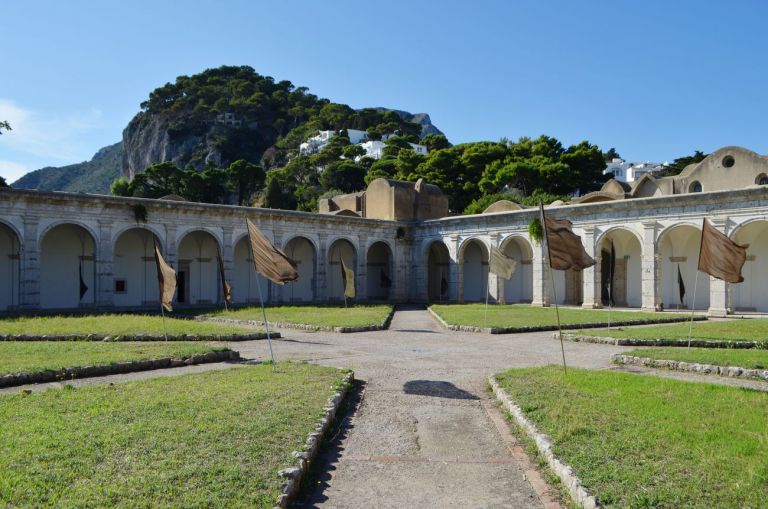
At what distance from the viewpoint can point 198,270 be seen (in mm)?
33688

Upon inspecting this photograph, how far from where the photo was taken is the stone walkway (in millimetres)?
5414

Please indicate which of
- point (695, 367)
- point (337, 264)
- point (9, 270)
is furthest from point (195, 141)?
point (695, 367)

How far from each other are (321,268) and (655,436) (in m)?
29.5

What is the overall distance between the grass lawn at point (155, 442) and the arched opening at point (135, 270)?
23.8 m

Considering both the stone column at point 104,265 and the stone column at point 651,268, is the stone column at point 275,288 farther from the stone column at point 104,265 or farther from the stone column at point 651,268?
the stone column at point 651,268

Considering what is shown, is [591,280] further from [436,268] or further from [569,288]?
[436,268]

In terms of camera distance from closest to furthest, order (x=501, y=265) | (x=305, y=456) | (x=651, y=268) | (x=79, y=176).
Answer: (x=305, y=456) < (x=501, y=265) < (x=651, y=268) < (x=79, y=176)

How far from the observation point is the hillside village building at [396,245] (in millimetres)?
26016

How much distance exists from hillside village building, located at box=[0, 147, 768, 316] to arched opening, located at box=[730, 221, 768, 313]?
52mm

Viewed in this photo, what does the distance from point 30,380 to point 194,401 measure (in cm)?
397

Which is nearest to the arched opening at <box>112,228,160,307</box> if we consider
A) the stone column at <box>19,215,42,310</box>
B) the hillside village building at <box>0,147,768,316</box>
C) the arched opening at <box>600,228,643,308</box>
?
the hillside village building at <box>0,147,768,316</box>

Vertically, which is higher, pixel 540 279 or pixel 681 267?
pixel 681 267

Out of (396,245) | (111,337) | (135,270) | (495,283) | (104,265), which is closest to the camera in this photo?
(111,337)

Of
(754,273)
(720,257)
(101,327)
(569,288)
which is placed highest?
(720,257)
